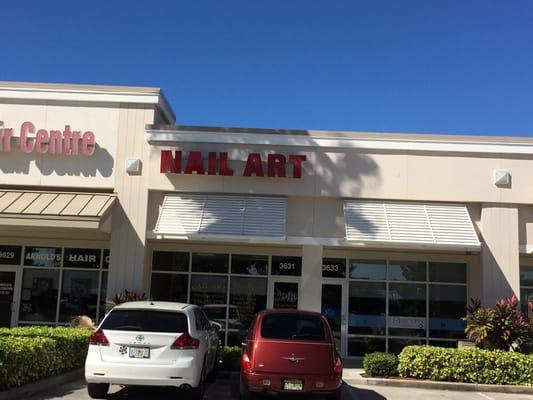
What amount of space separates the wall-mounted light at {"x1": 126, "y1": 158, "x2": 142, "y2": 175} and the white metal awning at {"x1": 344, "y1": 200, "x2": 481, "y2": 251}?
6.04 metres

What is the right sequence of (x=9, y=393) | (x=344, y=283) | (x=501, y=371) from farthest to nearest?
1. (x=344, y=283)
2. (x=501, y=371)
3. (x=9, y=393)

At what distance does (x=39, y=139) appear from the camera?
17.9 m

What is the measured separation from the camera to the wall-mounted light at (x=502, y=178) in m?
17.5

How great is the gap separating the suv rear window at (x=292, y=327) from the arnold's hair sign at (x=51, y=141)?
9547 mm

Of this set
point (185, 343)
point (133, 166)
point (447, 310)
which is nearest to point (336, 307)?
point (447, 310)

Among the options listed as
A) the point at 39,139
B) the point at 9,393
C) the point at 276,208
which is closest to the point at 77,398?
the point at 9,393

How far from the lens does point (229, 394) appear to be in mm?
11656

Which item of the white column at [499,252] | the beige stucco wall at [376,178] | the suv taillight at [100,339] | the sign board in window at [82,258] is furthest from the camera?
the sign board in window at [82,258]

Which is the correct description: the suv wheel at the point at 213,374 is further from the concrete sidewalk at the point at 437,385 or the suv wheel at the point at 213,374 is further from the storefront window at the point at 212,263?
the storefront window at the point at 212,263

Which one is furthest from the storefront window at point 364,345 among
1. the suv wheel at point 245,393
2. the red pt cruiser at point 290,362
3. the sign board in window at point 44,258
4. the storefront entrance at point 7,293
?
the storefront entrance at point 7,293

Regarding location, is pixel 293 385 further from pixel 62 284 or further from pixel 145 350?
pixel 62 284

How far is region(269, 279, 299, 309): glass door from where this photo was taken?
61.6ft

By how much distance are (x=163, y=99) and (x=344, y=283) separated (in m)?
7.90

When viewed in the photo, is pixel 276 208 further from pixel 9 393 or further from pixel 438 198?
pixel 9 393
